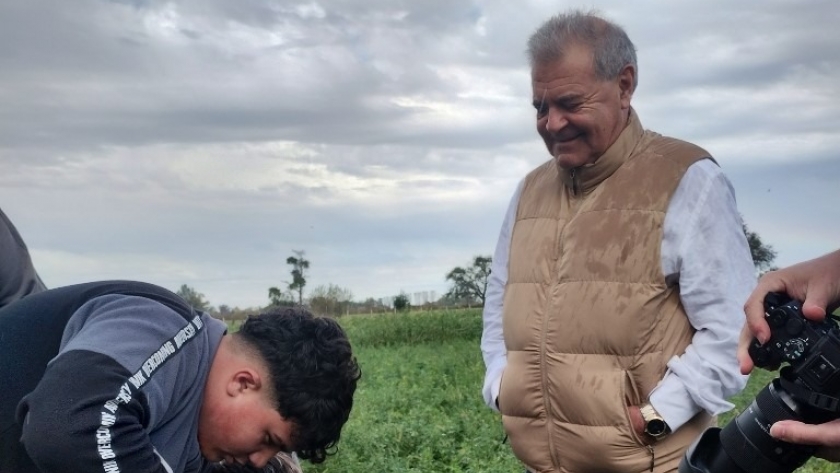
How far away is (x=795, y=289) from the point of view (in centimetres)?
242

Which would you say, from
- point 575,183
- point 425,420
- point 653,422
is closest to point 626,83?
point 575,183

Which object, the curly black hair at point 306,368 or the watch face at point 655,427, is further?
the watch face at point 655,427

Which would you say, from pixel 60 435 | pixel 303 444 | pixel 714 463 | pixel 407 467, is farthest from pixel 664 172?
pixel 407 467

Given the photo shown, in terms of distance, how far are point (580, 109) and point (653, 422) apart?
39.9 inches

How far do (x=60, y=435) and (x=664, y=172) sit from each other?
76.5 inches

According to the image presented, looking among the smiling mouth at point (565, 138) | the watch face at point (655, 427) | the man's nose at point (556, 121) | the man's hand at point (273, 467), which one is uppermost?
the man's nose at point (556, 121)

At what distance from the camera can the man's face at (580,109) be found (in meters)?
3.24

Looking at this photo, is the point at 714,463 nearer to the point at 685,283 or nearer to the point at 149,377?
the point at 685,283

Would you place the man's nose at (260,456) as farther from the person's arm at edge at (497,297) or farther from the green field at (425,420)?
the green field at (425,420)

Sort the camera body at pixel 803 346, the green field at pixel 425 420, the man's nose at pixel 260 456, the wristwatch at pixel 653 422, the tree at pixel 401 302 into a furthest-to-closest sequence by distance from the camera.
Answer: the tree at pixel 401 302, the green field at pixel 425 420, the wristwatch at pixel 653 422, the man's nose at pixel 260 456, the camera body at pixel 803 346

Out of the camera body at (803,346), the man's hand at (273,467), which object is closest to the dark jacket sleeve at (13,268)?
the man's hand at (273,467)

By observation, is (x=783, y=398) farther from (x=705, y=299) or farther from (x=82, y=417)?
(x=82, y=417)

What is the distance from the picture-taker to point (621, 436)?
301cm

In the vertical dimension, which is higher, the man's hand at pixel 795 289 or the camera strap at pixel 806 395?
the man's hand at pixel 795 289
